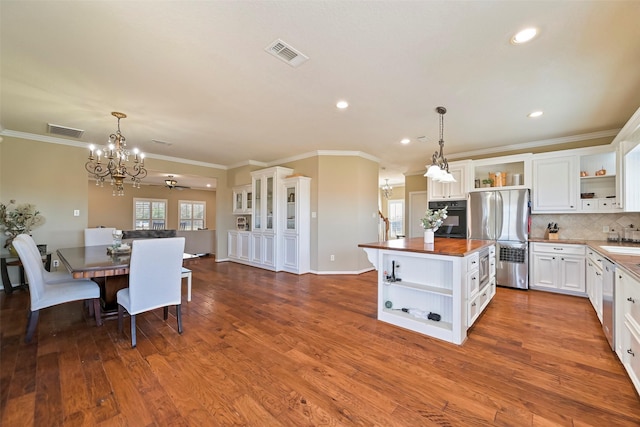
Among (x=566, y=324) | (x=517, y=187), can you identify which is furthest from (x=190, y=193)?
(x=566, y=324)

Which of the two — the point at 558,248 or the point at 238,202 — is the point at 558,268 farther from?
the point at 238,202

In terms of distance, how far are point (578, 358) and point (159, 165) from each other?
7.29m

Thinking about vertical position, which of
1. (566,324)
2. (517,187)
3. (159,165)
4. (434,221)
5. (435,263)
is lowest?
(566,324)

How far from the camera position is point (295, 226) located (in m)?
5.43

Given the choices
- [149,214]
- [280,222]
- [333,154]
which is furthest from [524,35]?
[149,214]

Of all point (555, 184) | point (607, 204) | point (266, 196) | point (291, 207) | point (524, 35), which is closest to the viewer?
point (524, 35)

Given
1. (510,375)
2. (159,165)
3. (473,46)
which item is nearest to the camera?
(510,375)

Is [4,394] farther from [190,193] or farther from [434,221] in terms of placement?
[190,193]

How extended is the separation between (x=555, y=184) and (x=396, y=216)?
6.90 meters

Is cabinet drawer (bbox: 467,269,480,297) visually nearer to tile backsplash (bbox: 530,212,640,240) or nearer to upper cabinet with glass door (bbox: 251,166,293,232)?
tile backsplash (bbox: 530,212,640,240)

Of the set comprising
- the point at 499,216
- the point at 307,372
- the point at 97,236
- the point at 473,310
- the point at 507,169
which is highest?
the point at 507,169

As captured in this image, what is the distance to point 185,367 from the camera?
79.7 inches

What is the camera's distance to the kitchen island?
2440 mm

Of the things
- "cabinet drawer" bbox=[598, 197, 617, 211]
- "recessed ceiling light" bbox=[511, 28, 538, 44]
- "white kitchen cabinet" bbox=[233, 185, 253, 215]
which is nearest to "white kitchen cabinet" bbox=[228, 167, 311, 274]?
"white kitchen cabinet" bbox=[233, 185, 253, 215]
